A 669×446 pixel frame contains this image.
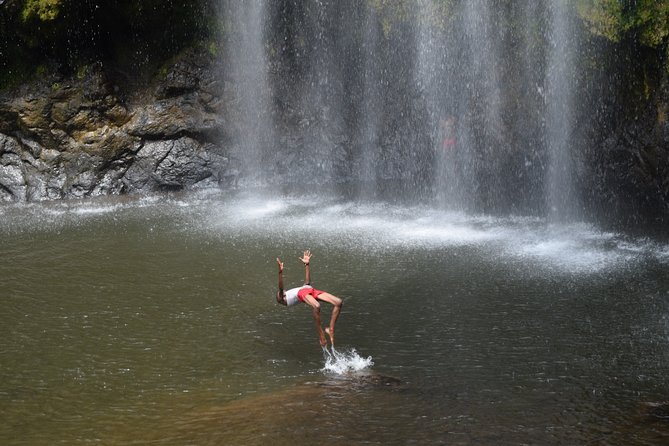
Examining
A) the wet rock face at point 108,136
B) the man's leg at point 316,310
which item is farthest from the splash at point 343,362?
the wet rock face at point 108,136

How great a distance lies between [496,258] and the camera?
1591cm

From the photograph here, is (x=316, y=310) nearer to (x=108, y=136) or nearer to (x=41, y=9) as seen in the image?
(x=108, y=136)

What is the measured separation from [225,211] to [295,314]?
9.32 metres

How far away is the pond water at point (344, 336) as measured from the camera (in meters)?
9.19

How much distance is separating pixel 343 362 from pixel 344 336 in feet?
3.53

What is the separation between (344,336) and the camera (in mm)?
12016

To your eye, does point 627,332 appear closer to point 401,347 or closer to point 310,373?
point 401,347

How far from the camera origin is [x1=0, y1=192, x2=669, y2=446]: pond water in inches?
362

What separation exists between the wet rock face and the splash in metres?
15.1

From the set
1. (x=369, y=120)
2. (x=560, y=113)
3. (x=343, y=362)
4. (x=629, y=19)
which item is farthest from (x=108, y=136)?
(x=343, y=362)

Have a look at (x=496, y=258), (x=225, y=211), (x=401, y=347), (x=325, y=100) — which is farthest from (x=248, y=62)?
(x=401, y=347)

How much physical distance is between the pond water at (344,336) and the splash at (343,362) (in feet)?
0.12

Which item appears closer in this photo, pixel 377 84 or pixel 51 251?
pixel 51 251

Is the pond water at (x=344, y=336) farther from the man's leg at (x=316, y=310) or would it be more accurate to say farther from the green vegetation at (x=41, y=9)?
the green vegetation at (x=41, y=9)
